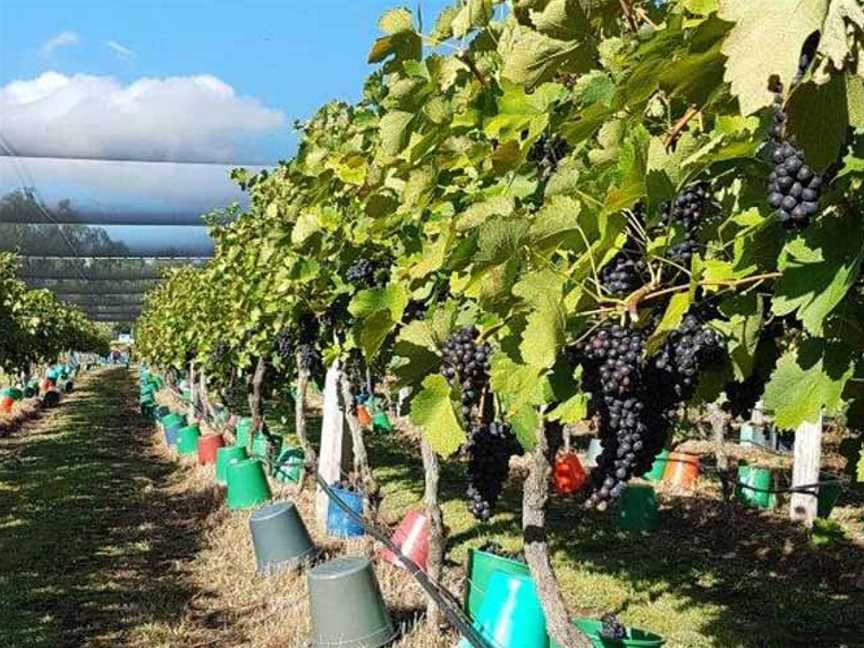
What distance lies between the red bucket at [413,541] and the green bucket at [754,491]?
4415mm

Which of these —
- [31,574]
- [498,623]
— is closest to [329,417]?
[31,574]

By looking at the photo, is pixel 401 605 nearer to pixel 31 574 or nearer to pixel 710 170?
pixel 31 574

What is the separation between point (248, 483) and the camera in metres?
8.41

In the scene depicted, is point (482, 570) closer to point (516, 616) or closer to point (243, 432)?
point (516, 616)

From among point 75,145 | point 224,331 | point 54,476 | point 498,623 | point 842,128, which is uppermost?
point 75,145

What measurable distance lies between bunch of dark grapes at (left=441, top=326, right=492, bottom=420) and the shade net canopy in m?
25.6

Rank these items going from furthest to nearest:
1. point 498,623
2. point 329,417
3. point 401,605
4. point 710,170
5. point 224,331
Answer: point 224,331
point 329,417
point 401,605
point 498,623
point 710,170

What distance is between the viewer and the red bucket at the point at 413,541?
614 centimetres

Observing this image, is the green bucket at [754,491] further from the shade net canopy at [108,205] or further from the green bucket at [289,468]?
the shade net canopy at [108,205]

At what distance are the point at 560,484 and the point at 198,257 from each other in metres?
28.2

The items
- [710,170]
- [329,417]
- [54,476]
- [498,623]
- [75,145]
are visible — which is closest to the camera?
[710,170]

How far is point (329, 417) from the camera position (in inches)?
320

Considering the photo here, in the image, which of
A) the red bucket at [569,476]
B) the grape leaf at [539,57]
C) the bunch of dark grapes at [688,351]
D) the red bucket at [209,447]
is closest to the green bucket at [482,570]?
the bunch of dark grapes at [688,351]

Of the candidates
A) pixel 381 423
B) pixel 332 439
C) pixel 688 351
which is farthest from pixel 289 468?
pixel 688 351
